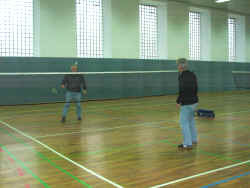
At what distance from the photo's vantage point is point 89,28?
1958 cm

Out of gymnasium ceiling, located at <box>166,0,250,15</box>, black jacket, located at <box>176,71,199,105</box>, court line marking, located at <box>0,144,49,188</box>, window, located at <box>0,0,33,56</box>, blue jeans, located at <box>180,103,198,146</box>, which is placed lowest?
court line marking, located at <box>0,144,49,188</box>

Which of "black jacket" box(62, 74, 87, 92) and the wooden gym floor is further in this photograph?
"black jacket" box(62, 74, 87, 92)

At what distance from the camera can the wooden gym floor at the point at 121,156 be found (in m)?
4.16

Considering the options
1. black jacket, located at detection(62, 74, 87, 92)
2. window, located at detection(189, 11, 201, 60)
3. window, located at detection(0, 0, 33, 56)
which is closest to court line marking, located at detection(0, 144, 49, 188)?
black jacket, located at detection(62, 74, 87, 92)

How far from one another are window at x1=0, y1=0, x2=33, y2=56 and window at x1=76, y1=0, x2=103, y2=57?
3.07 m

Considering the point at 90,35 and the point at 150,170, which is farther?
the point at 90,35

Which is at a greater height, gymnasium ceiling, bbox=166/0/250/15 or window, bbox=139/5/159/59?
gymnasium ceiling, bbox=166/0/250/15

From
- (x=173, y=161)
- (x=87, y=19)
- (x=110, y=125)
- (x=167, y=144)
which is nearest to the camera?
(x=173, y=161)

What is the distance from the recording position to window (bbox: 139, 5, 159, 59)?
21.9 metres

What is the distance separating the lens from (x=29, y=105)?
15.6 meters

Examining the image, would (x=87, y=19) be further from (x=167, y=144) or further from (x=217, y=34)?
(x=167, y=144)

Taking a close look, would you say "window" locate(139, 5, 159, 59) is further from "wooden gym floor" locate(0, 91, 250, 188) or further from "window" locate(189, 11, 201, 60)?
"wooden gym floor" locate(0, 91, 250, 188)

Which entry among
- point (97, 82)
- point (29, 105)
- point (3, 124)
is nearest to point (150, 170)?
point (3, 124)

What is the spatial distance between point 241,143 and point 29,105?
11799 millimetres
